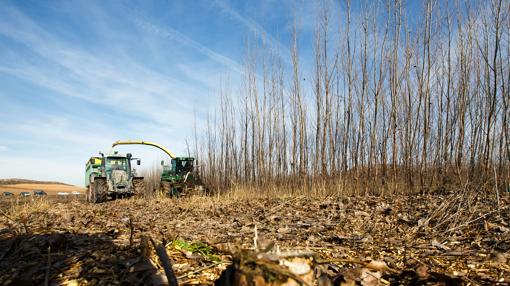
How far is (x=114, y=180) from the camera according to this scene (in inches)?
500

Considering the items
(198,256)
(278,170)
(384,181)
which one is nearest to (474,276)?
(198,256)

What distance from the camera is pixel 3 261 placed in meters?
1.91

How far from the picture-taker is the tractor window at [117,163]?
12978 mm

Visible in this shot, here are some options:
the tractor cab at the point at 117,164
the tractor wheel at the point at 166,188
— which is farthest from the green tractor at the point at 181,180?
the tractor cab at the point at 117,164

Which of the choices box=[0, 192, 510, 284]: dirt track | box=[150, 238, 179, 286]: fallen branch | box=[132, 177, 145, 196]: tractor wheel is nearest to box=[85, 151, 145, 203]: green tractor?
box=[132, 177, 145, 196]: tractor wheel

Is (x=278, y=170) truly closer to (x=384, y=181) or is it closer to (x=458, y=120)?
(x=384, y=181)

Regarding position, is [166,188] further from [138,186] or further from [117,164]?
[117,164]

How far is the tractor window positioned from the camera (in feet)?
42.6

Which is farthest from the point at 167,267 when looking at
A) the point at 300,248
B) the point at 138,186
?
the point at 138,186

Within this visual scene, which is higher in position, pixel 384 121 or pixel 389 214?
pixel 384 121

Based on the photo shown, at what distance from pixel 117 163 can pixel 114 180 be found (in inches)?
31.2

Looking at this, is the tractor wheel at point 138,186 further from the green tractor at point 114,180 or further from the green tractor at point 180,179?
the green tractor at point 180,179

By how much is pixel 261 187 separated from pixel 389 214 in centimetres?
650

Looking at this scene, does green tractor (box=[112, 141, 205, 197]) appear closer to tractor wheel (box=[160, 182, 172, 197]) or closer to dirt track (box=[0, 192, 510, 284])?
tractor wheel (box=[160, 182, 172, 197])
